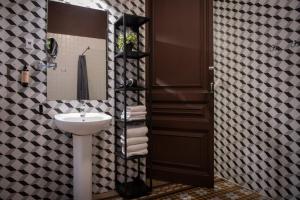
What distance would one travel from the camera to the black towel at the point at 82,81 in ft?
7.57

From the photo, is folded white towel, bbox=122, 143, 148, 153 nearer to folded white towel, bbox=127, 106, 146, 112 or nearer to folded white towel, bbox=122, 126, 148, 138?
folded white towel, bbox=122, 126, 148, 138

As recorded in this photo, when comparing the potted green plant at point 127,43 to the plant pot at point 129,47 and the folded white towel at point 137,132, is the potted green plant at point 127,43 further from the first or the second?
the folded white towel at point 137,132

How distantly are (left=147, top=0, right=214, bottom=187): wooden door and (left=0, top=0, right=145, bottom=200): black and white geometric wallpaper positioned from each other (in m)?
0.94

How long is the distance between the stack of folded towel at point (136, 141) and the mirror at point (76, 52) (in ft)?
1.61

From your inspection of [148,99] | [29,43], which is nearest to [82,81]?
[29,43]

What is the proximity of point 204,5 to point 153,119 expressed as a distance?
4.50 feet

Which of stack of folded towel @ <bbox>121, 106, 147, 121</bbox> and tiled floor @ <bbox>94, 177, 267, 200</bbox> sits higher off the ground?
stack of folded towel @ <bbox>121, 106, 147, 121</bbox>

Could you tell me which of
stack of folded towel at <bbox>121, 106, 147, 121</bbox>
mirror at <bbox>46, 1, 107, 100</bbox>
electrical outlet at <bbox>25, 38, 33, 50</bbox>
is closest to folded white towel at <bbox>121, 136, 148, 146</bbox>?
stack of folded towel at <bbox>121, 106, 147, 121</bbox>

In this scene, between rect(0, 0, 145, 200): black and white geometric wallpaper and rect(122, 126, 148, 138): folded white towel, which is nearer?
rect(0, 0, 145, 200): black and white geometric wallpaper

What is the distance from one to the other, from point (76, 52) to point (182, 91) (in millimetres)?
1197

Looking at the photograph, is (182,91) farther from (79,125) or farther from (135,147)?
(79,125)

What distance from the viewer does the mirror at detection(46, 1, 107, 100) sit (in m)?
2.18

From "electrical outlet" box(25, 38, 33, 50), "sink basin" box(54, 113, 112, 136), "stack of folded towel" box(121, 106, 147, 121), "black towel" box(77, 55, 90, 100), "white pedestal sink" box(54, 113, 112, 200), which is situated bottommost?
"white pedestal sink" box(54, 113, 112, 200)

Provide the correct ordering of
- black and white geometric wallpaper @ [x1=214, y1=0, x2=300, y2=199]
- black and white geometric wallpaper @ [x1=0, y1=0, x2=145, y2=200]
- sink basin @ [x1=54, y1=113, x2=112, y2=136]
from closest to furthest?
sink basin @ [x1=54, y1=113, x2=112, y2=136] → black and white geometric wallpaper @ [x1=0, y1=0, x2=145, y2=200] → black and white geometric wallpaper @ [x1=214, y1=0, x2=300, y2=199]
